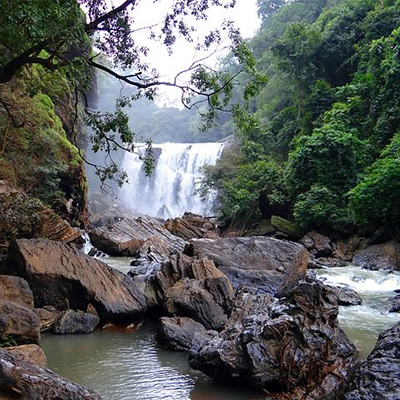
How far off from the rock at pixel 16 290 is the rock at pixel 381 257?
12841 millimetres

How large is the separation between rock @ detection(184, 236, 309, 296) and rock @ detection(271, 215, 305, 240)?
9048 mm

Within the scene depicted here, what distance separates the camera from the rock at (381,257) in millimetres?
15545

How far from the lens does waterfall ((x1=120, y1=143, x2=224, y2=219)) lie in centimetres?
3653

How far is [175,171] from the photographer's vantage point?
39.4 meters

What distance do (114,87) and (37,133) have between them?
60162 mm

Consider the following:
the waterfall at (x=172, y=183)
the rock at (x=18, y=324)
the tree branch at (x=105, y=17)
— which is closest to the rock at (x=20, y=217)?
the rock at (x=18, y=324)

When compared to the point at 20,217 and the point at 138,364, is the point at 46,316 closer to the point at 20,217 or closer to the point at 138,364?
A: the point at 138,364

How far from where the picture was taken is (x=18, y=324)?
553 centimetres

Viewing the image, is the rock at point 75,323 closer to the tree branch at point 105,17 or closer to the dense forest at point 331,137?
the tree branch at point 105,17

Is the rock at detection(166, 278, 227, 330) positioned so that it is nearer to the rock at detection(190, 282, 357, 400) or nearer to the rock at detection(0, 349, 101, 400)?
the rock at detection(190, 282, 357, 400)

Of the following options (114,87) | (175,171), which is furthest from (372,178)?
(114,87)

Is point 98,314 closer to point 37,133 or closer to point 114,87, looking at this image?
point 37,133

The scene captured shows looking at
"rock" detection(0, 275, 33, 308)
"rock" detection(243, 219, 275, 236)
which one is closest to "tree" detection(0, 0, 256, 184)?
"rock" detection(0, 275, 33, 308)

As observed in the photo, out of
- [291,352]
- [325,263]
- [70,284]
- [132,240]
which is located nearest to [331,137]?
[325,263]
